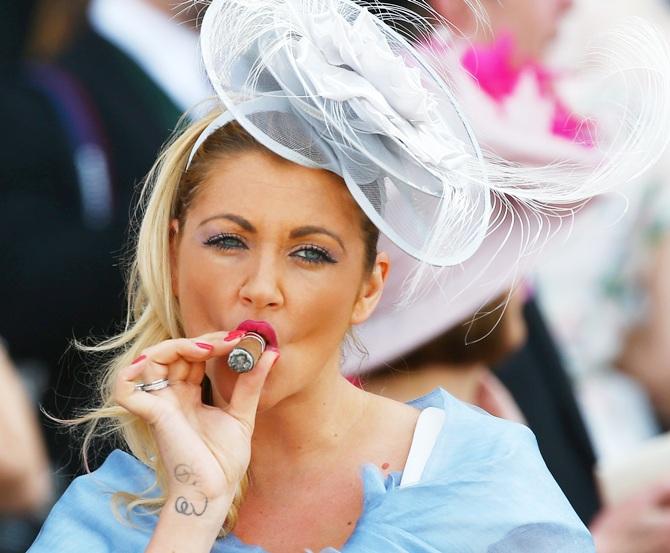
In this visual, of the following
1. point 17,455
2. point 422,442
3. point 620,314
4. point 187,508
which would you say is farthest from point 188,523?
point 620,314

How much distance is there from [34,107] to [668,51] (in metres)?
1.78

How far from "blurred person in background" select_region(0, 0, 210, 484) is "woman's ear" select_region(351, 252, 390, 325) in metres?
1.20

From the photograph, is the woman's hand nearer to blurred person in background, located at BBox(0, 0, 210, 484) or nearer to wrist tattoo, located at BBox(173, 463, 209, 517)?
wrist tattoo, located at BBox(173, 463, 209, 517)

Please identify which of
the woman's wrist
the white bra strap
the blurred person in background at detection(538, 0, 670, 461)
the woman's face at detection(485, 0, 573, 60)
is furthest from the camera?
the blurred person in background at detection(538, 0, 670, 461)

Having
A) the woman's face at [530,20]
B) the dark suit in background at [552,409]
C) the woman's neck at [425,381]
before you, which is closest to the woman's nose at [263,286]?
the woman's neck at [425,381]

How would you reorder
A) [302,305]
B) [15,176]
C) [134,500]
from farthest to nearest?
[15,176]
[134,500]
[302,305]

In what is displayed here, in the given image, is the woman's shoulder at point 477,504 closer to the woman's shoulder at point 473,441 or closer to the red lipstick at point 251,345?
the woman's shoulder at point 473,441

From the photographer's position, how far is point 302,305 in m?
1.83

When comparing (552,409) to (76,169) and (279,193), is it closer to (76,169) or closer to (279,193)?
(76,169)

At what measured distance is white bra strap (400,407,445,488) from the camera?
1861 millimetres

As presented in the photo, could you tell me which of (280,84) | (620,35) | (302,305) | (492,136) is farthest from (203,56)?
(492,136)

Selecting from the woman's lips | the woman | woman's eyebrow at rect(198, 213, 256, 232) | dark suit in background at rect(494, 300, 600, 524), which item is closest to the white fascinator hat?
the woman

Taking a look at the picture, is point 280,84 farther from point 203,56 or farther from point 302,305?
point 302,305

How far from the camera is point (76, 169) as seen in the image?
3281mm
